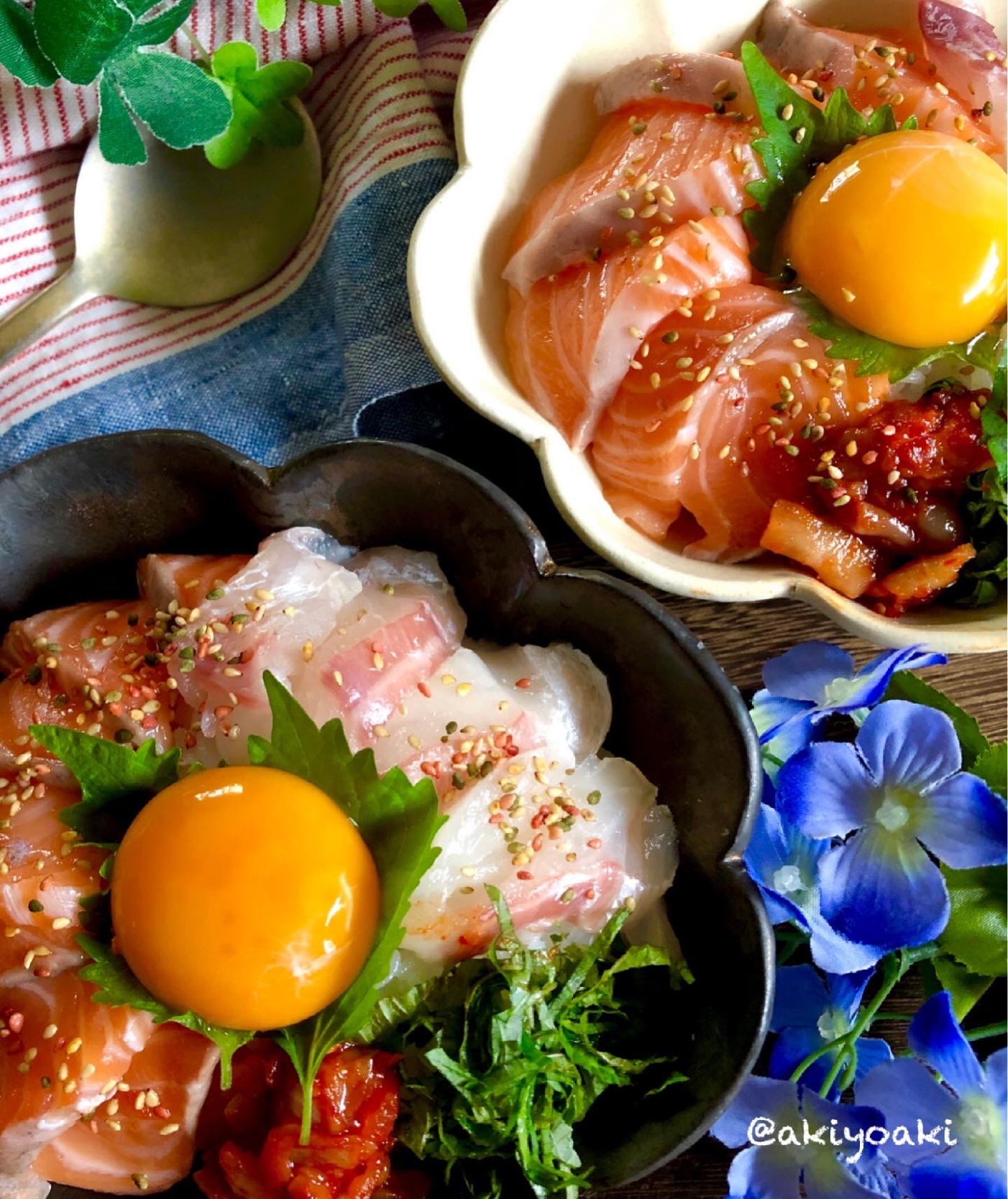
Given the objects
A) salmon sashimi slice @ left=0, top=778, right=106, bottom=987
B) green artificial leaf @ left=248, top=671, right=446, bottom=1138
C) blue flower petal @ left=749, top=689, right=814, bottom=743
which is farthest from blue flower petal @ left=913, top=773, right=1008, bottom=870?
salmon sashimi slice @ left=0, top=778, right=106, bottom=987

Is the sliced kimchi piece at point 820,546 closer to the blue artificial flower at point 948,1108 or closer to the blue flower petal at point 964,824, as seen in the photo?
the blue flower petal at point 964,824

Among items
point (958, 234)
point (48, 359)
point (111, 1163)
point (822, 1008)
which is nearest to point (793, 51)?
point (958, 234)

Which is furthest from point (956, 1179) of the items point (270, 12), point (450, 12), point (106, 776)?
point (270, 12)

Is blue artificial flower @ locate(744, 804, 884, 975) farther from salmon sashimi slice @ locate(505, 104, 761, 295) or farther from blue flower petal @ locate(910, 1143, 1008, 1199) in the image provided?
salmon sashimi slice @ locate(505, 104, 761, 295)

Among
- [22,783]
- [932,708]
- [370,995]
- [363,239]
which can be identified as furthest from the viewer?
[363,239]

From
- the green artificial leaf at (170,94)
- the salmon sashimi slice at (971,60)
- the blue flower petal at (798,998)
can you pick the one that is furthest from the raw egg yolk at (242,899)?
the salmon sashimi slice at (971,60)

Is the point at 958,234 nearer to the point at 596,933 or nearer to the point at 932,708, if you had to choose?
the point at 932,708
